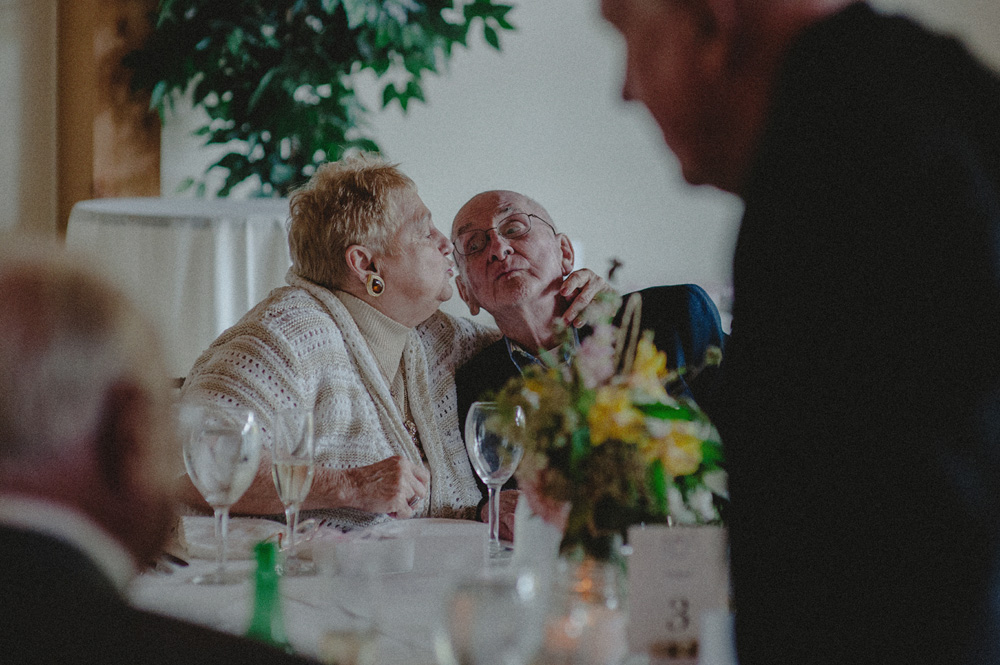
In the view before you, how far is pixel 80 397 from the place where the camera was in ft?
1.84

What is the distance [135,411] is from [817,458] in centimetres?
43

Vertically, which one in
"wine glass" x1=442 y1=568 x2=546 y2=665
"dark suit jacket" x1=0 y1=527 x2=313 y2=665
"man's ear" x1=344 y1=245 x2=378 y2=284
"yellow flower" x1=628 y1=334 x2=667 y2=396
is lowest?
"wine glass" x1=442 y1=568 x2=546 y2=665

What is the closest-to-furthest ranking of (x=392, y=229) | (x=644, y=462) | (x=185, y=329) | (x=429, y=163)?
(x=644, y=462) → (x=392, y=229) → (x=185, y=329) → (x=429, y=163)

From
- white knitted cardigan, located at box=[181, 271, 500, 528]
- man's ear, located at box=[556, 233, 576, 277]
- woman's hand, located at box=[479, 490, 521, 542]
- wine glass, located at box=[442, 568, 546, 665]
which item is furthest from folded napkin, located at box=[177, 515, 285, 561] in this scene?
man's ear, located at box=[556, 233, 576, 277]

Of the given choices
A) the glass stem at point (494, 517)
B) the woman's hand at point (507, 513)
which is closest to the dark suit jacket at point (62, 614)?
the glass stem at point (494, 517)

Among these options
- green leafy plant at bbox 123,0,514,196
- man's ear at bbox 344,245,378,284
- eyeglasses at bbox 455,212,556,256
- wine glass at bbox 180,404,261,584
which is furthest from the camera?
green leafy plant at bbox 123,0,514,196

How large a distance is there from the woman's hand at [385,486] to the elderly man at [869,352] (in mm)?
1044

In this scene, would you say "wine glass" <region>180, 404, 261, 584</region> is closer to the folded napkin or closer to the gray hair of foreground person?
the folded napkin

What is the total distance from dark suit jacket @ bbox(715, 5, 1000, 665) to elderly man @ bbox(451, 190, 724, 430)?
143 cm

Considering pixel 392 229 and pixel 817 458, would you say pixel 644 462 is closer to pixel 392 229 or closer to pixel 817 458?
pixel 817 458

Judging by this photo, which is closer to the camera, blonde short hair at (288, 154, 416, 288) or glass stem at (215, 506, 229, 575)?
glass stem at (215, 506, 229, 575)

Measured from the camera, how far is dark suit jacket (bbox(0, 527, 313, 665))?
545 mm

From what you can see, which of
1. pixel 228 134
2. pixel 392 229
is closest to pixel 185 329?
pixel 228 134

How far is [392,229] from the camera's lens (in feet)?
6.99
